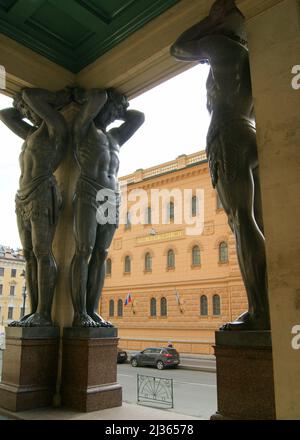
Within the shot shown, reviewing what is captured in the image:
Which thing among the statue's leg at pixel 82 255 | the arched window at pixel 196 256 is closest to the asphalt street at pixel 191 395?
the statue's leg at pixel 82 255

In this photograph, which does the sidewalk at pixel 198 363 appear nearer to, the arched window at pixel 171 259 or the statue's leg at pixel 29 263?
the arched window at pixel 171 259

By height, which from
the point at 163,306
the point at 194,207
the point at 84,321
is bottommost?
the point at 163,306

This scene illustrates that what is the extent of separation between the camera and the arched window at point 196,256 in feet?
67.1

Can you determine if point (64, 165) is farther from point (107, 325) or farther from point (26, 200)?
point (107, 325)

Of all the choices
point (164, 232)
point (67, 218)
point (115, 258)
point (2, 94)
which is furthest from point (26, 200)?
point (115, 258)

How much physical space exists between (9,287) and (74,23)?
73.6 feet

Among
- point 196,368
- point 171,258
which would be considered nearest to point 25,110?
point 196,368

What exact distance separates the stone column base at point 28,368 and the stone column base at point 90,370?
0.17m

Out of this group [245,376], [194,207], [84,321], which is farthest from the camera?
[194,207]

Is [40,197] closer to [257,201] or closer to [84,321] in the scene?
[84,321]

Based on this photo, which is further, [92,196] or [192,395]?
[192,395]

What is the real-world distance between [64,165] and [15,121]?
0.86 meters

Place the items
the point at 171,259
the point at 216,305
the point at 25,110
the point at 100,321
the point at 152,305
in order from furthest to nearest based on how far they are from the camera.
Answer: the point at 152,305
the point at 171,259
the point at 216,305
the point at 25,110
the point at 100,321

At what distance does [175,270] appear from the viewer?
70.5 ft
